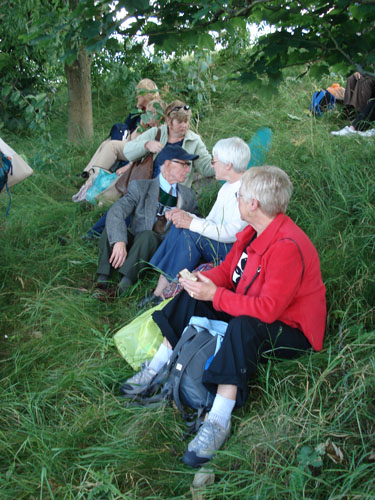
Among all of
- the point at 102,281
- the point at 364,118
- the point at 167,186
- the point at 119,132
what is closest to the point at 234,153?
the point at 167,186

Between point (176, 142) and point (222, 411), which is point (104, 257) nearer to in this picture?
point (176, 142)

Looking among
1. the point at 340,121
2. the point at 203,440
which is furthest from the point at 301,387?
the point at 340,121

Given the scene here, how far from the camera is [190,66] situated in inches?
243

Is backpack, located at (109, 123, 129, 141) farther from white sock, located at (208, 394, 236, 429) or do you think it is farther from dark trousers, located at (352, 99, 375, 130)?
white sock, located at (208, 394, 236, 429)

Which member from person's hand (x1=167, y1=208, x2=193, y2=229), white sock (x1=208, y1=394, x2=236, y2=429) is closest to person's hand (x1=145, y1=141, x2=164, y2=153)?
person's hand (x1=167, y1=208, x2=193, y2=229)

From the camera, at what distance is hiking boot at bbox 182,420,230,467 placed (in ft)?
7.21

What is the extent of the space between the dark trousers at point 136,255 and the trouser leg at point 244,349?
60.1 inches

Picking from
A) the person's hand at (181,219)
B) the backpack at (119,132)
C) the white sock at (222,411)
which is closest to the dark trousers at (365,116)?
the backpack at (119,132)

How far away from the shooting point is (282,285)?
2.38 metres

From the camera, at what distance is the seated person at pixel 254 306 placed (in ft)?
7.64

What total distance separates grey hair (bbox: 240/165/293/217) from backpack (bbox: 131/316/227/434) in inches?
28.3

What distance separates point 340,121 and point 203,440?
4.80 m

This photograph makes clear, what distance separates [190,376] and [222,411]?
0.29m

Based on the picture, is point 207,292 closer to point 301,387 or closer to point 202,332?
point 202,332
